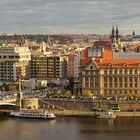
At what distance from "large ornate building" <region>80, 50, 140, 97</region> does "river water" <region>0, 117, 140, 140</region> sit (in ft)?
15.1

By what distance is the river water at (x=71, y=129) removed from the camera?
1165 inches

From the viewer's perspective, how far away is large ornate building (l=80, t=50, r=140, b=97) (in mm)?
39656

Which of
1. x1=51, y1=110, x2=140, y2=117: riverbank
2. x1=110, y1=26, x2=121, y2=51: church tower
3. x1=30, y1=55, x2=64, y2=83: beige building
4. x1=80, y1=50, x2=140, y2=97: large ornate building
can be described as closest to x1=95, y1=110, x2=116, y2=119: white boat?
x1=51, y1=110, x2=140, y2=117: riverbank

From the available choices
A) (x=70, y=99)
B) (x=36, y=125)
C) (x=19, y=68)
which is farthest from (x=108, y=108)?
(x=19, y=68)

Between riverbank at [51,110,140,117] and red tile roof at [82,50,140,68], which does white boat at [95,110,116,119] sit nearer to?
riverbank at [51,110,140,117]

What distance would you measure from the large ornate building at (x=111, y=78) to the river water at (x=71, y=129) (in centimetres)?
459

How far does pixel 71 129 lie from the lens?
3177cm

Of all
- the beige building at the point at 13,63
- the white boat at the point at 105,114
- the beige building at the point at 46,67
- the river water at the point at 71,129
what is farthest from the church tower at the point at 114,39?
the river water at the point at 71,129

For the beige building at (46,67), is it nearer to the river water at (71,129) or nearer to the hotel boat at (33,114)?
the hotel boat at (33,114)

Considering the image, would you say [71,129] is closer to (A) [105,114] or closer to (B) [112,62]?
(A) [105,114]

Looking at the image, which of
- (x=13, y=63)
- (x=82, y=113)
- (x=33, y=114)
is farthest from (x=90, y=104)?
(x=13, y=63)

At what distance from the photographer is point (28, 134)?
30.4m

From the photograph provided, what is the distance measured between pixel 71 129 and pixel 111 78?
9.01 m

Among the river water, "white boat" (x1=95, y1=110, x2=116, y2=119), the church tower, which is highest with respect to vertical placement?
the church tower
